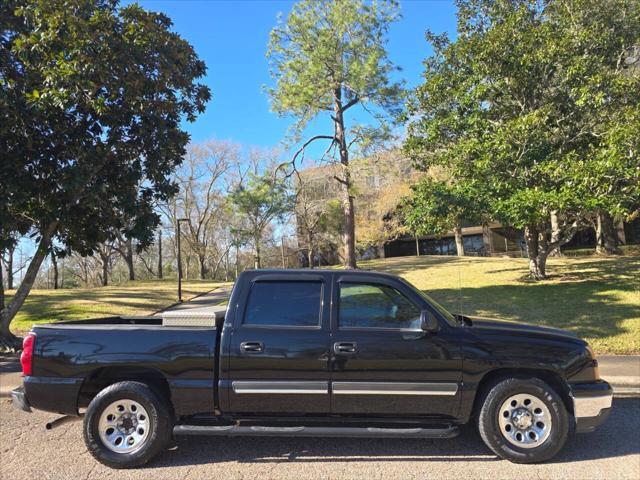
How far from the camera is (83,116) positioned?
9617 mm

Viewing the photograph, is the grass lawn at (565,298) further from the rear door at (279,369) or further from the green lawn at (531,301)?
the rear door at (279,369)

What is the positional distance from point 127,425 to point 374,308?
8.36ft

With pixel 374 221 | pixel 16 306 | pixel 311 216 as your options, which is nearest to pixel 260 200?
pixel 311 216

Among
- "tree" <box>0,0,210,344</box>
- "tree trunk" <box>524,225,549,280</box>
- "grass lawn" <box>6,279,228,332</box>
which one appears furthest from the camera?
"tree trunk" <box>524,225,549,280</box>

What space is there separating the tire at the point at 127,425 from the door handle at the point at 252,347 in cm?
91

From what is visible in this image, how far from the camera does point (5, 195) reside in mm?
8805

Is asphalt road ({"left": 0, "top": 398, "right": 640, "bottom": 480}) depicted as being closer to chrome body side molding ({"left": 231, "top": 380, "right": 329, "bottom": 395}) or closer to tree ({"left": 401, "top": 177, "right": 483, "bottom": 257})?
chrome body side molding ({"left": 231, "top": 380, "right": 329, "bottom": 395})

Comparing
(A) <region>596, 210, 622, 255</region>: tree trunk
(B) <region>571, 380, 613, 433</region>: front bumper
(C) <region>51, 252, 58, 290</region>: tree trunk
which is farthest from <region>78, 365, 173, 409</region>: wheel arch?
(A) <region>596, 210, 622, 255</region>: tree trunk

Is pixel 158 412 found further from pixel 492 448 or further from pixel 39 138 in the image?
pixel 39 138

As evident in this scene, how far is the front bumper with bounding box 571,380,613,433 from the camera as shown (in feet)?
13.6

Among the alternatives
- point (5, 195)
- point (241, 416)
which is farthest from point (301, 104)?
point (241, 416)

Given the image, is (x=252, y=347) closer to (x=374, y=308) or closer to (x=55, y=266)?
(x=374, y=308)

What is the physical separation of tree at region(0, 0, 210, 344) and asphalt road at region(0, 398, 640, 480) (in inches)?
234

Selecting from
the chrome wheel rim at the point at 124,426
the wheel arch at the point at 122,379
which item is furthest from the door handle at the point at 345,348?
the chrome wheel rim at the point at 124,426
